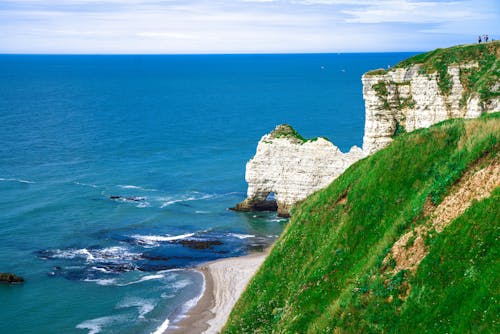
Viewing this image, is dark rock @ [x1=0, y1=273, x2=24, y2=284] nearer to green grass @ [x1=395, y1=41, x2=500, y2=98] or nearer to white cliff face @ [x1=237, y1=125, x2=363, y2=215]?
white cliff face @ [x1=237, y1=125, x2=363, y2=215]

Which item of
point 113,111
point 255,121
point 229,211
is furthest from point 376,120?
point 113,111

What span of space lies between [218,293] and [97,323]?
1000cm

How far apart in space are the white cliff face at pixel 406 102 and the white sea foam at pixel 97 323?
26823 mm

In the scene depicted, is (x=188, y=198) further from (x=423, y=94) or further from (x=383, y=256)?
(x=383, y=256)

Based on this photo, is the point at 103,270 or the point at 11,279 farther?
the point at 103,270

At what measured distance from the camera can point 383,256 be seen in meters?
24.8

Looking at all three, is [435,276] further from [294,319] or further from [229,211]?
[229,211]

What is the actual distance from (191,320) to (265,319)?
16417 mm

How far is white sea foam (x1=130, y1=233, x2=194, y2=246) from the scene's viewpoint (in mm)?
62031

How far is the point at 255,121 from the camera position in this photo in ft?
466

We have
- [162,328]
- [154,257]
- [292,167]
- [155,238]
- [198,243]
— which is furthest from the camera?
[292,167]

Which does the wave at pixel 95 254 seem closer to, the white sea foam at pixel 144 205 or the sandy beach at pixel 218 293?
the sandy beach at pixel 218 293

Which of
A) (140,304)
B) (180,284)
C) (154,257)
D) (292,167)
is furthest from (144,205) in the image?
(140,304)

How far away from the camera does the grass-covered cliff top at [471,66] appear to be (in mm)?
48562
